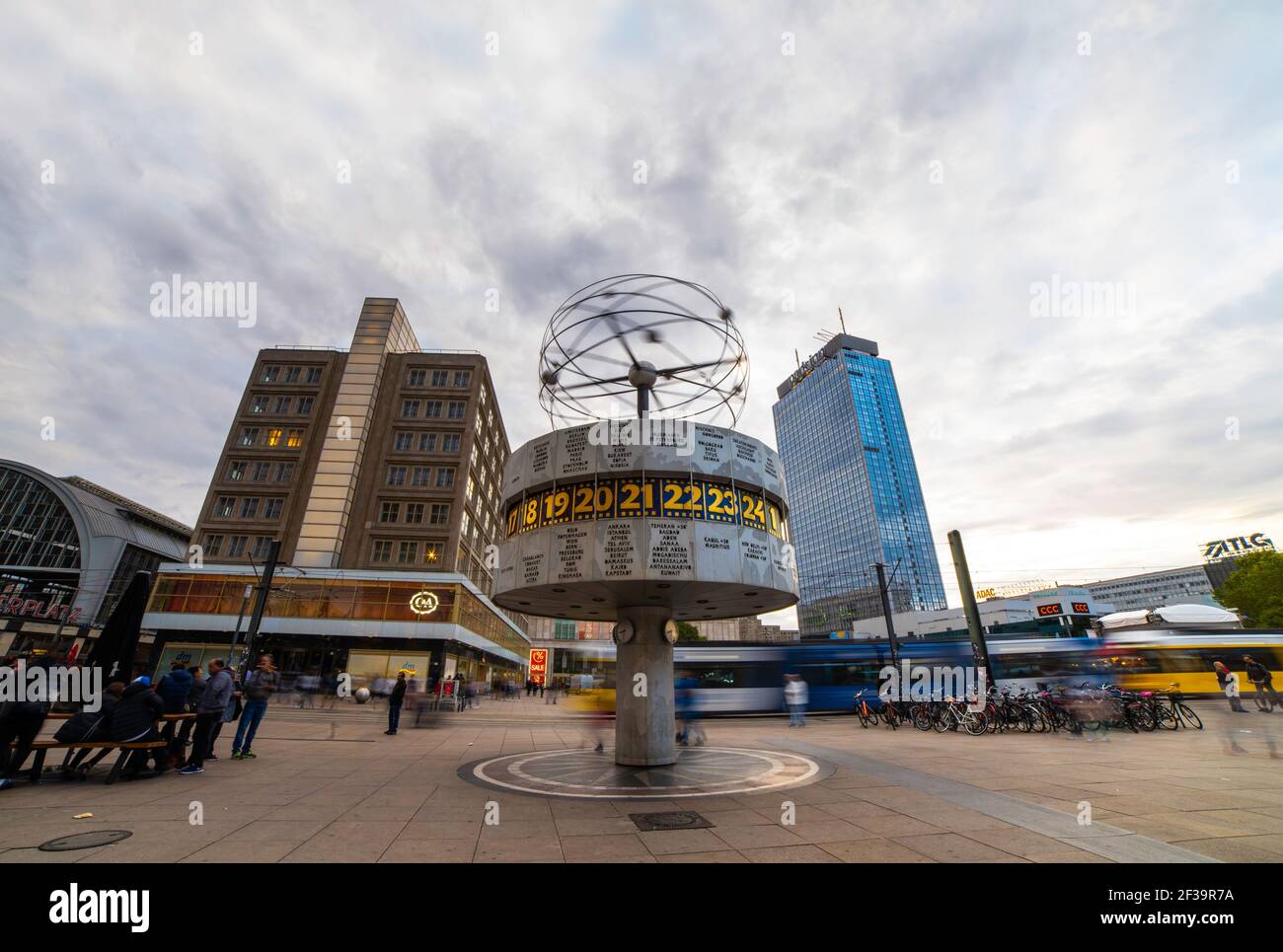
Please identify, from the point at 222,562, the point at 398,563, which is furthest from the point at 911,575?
the point at 222,562

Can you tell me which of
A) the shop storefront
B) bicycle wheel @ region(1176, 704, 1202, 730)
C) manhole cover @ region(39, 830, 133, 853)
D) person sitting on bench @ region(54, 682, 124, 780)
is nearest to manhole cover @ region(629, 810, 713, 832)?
manhole cover @ region(39, 830, 133, 853)

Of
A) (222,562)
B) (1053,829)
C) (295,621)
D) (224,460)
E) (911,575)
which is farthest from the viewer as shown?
(911,575)

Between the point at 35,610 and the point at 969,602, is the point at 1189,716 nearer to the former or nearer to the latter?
the point at 969,602

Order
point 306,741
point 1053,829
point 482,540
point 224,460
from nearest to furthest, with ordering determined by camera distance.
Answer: point 1053,829 → point 306,741 → point 224,460 → point 482,540

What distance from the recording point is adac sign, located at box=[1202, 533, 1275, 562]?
113 metres

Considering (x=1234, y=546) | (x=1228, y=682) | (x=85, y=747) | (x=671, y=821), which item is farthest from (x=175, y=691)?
(x=1234, y=546)

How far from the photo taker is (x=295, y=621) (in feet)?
135

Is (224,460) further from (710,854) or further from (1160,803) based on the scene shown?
(1160,803)

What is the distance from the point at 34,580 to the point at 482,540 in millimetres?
55141

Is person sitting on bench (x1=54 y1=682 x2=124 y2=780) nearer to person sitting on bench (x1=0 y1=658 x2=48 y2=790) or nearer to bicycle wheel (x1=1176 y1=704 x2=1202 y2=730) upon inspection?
person sitting on bench (x1=0 y1=658 x2=48 y2=790)

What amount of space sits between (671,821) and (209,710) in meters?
9.86

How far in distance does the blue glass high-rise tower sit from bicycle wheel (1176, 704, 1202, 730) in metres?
110

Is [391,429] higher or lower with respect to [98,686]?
higher

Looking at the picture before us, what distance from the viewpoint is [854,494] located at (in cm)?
13975
